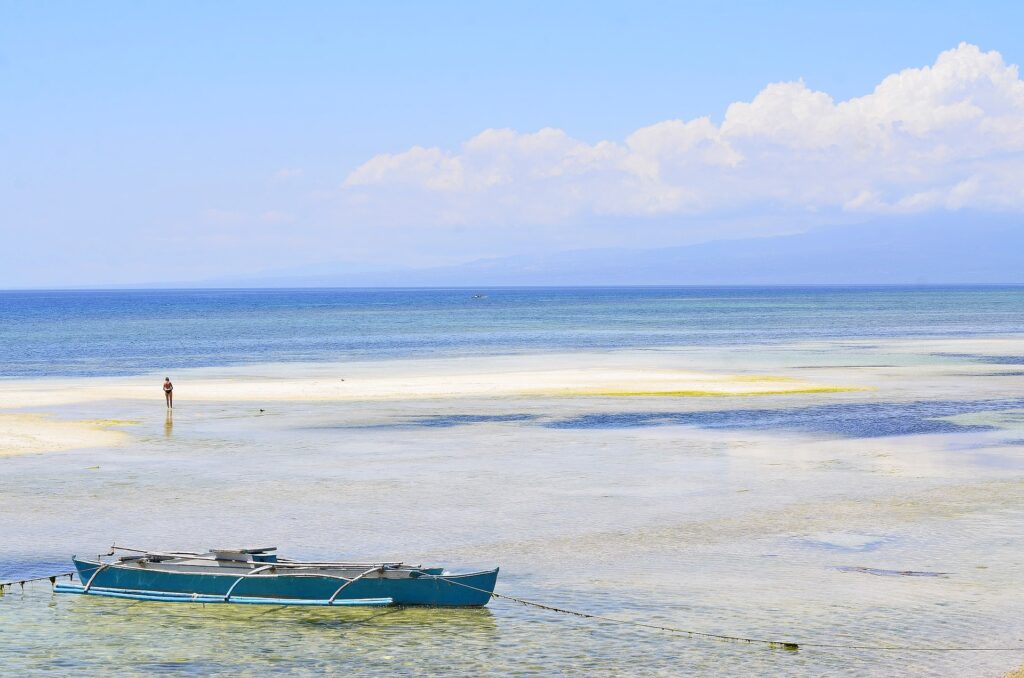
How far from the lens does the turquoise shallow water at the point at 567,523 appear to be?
73.5 ft

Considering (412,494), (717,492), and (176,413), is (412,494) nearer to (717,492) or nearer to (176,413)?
(717,492)

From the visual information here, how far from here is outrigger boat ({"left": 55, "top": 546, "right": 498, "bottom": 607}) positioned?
2448 cm

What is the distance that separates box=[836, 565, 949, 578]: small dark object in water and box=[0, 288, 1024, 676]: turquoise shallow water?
296 mm

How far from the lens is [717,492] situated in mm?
37062

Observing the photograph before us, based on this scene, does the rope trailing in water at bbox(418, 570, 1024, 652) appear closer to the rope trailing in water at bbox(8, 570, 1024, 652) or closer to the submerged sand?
the rope trailing in water at bbox(8, 570, 1024, 652)

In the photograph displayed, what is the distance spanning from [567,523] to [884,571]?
8.51 metres

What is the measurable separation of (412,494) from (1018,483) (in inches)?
691

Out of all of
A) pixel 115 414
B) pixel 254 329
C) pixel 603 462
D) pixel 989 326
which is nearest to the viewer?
pixel 603 462

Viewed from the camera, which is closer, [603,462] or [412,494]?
[412,494]

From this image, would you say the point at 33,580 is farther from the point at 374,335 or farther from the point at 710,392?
the point at 374,335

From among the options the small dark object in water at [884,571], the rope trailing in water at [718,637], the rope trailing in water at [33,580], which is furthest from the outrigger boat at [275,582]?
the small dark object in water at [884,571]

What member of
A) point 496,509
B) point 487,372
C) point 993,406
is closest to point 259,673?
point 496,509

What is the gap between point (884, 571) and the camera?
27.3m

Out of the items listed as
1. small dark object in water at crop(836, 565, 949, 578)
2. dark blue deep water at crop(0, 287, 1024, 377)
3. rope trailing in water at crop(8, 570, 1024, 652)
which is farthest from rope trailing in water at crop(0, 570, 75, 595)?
dark blue deep water at crop(0, 287, 1024, 377)
